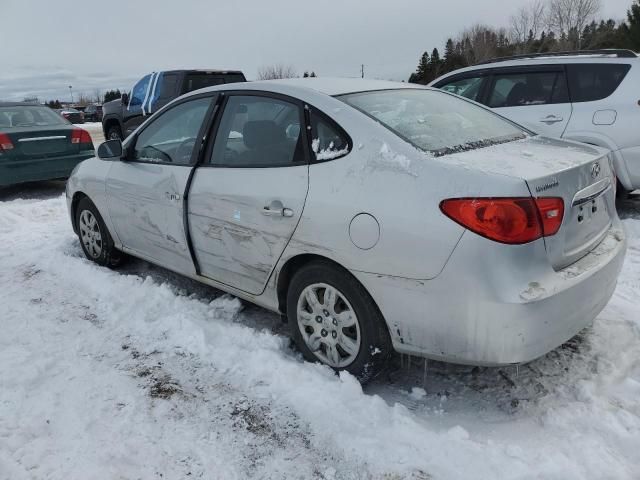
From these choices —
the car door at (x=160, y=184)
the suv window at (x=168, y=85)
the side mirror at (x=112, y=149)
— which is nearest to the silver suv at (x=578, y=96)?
the car door at (x=160, y=184)

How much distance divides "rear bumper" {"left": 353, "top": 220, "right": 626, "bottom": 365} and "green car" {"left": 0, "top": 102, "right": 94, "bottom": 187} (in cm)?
696

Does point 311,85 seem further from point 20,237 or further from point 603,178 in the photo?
point 20,237

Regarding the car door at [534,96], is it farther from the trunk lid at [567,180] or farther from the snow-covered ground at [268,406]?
the trunk lid at [567,180]

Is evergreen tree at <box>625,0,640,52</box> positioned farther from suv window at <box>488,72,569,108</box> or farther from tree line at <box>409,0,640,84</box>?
suv window at <box>488,72,569,108</box>

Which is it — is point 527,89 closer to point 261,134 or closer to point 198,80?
point 261,134

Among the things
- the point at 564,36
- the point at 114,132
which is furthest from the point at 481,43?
the point at 114,132

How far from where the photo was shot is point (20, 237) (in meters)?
5.87

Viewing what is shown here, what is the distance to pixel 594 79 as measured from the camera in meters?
5.73

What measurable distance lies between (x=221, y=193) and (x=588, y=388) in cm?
228

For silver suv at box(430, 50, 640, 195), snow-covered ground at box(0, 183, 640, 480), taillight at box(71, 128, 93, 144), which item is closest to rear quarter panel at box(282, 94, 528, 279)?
snow-covered ground at box(0, 183, 640, 480)

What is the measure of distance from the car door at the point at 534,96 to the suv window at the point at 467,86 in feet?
0.58

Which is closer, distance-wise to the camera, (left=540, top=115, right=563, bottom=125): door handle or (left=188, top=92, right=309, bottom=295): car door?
(left=188, top=92, right=309, bottom=295): car door

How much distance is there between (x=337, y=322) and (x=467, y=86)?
189 inches

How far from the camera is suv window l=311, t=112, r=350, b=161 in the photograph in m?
2.76
